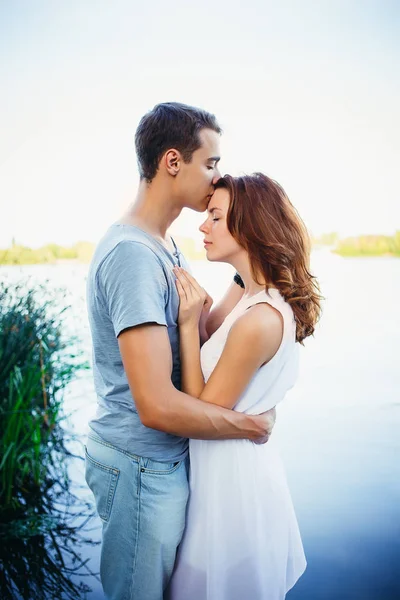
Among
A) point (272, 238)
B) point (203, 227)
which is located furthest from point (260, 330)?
point (203, 227)

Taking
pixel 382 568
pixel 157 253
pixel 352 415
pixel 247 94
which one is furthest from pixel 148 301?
pixel 247 94

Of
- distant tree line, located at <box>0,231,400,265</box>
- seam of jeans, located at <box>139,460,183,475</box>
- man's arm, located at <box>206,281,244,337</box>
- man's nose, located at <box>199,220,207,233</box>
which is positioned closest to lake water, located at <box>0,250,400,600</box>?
distant tree line, located at <box>0,231,400,265</box>

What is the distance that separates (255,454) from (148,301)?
1.67ft

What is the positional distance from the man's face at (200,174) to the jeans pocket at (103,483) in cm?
71

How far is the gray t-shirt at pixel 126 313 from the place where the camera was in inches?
47.1

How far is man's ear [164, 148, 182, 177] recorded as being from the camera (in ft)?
4.72

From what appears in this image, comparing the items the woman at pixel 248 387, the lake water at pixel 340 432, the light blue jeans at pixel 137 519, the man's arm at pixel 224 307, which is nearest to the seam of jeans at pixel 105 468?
the light blue jeans at pixel 137 519

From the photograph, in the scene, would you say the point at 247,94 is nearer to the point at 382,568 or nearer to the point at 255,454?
the point at 382,568

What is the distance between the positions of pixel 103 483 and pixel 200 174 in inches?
32.3

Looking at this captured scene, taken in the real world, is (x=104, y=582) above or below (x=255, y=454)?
below

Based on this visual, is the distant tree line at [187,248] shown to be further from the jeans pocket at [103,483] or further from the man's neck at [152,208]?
the jeans pocket at [103,483]

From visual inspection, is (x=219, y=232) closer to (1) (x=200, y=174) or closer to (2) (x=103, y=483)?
(1) (x=200, y=174)

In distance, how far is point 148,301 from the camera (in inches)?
46.6

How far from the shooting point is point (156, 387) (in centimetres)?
118
